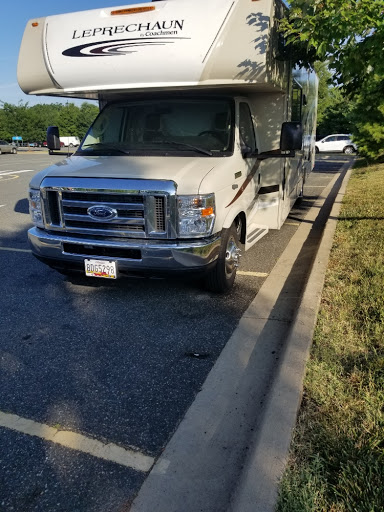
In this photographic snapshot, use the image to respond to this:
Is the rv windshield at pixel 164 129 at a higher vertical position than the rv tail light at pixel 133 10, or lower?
lower

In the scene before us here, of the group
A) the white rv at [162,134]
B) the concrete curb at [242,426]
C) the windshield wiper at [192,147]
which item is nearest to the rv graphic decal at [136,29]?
the white rv at [162,134]

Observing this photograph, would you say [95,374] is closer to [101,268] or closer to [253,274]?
[101,268]

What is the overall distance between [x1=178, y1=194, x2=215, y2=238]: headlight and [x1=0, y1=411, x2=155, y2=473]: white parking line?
2.00 meters

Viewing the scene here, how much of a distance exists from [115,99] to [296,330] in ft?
12.7

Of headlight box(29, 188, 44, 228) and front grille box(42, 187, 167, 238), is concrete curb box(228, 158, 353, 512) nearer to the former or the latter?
front grille box(42, 187, 167, 238)

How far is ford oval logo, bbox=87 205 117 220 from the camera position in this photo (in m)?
4.20

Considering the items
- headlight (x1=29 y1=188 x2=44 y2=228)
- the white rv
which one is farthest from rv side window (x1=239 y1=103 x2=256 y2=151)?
headlight (x1=29 y1=188 x2=44 y2=228)

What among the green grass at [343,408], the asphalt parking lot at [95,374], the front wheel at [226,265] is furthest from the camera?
the front wheel at [226,265]

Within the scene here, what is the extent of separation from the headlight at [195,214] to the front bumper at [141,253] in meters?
0.10

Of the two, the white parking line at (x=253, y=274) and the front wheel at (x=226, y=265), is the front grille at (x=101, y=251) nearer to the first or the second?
the front wheel at (x=226, y=265)

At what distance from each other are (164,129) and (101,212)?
1587 millimetres

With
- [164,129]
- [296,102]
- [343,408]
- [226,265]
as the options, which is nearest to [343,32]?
[164,129]

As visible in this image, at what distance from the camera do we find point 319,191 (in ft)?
43.7

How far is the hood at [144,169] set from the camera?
405 cm
